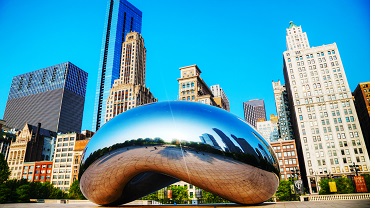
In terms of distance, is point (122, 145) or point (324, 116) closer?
point (122, 145)

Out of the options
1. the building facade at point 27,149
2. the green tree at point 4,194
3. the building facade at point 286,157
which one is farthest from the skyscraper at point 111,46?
the green tree at point 4,194

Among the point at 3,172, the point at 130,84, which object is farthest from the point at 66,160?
the point at 3,172

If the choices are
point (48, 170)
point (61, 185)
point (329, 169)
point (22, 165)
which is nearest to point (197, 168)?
point (329, 169)

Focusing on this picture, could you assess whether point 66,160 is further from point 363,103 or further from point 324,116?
point 363,103

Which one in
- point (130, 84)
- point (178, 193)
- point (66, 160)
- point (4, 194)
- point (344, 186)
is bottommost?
point (178, 193)

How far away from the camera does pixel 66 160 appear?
87562 millimetres

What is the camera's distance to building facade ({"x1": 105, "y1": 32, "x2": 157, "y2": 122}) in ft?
339

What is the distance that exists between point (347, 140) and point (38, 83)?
173371 millimetres

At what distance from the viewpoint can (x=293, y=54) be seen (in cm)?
8250

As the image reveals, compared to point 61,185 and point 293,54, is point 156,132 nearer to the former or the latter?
point 293,54

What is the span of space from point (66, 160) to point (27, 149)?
86.6 ft

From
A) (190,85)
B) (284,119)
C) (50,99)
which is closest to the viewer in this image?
(190,85)

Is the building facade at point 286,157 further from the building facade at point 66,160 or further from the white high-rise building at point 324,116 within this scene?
the building facade at point 66,160

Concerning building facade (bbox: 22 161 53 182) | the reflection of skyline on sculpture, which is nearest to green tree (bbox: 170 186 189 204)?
the reflection of skyline on sculpture
